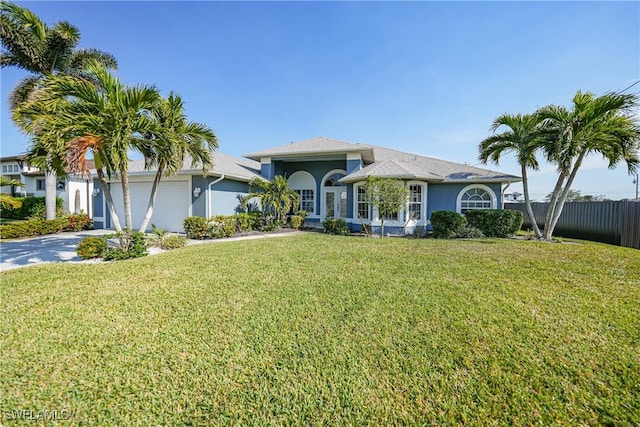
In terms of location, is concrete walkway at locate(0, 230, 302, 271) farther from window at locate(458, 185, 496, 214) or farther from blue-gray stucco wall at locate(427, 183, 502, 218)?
window at locate(458, 185, 496, 214)

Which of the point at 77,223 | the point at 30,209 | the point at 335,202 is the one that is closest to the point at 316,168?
the point at 335,202

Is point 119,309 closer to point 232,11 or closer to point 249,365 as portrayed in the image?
point 249,365

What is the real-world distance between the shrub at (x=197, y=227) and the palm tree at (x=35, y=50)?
6024mm

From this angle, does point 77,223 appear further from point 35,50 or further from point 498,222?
point 498,222

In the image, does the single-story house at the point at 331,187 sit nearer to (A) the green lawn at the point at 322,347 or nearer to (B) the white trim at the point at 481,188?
(B) the white trim at the point at 481,188

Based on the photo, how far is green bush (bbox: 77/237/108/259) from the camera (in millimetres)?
7719

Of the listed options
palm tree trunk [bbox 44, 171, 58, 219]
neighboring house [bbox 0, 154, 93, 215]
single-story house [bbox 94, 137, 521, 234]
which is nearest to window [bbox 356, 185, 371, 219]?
single-story house [bbox 94, 137, 521, 234]

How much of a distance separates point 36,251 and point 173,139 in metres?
6.94

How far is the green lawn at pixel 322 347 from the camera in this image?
242 centimetres

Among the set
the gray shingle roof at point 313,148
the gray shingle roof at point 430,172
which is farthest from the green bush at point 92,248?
the gray shingle roof at point 430,172

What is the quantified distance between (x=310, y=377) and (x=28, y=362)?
3336 millimetres

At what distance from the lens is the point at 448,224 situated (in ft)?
41.3

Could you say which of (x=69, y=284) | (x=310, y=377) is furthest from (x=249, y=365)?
(x=69, y=284)

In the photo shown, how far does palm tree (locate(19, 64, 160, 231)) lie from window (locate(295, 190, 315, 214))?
1190 centimetres
